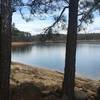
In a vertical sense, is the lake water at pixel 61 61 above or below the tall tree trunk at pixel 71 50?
below

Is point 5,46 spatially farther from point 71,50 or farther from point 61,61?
point 61,61

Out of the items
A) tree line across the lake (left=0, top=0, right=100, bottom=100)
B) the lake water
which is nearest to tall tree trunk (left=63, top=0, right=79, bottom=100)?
tree line across the lake (left=0, top=0, right=100, bottom=100)

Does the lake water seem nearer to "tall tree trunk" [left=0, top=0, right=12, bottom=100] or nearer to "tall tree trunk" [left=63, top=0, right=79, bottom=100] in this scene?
"tall tree trunk" [left=63, top=0, right=79, bottom=100]

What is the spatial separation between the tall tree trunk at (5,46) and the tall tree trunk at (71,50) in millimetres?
1912

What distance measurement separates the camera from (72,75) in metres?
8.15

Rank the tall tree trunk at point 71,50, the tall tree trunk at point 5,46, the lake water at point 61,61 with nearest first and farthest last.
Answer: the tall tree trunk at point 5,46 < the tall tree trunk at point 71,50 < the lake water at point 61,61

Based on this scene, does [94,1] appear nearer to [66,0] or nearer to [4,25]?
[66,0]

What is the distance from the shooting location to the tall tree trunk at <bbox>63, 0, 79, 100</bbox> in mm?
8102

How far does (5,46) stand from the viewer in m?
6.56

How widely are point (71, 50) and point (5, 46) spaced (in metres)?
2.07

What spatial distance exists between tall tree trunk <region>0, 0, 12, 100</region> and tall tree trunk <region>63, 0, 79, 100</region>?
1.91 meters

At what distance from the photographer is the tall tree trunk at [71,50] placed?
810 centimetres

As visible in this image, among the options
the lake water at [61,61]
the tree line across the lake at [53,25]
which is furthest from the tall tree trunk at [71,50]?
the lake water at [61,61]

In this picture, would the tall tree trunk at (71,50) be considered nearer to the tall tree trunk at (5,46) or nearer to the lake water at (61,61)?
the tall tree trunk at (5,46)
